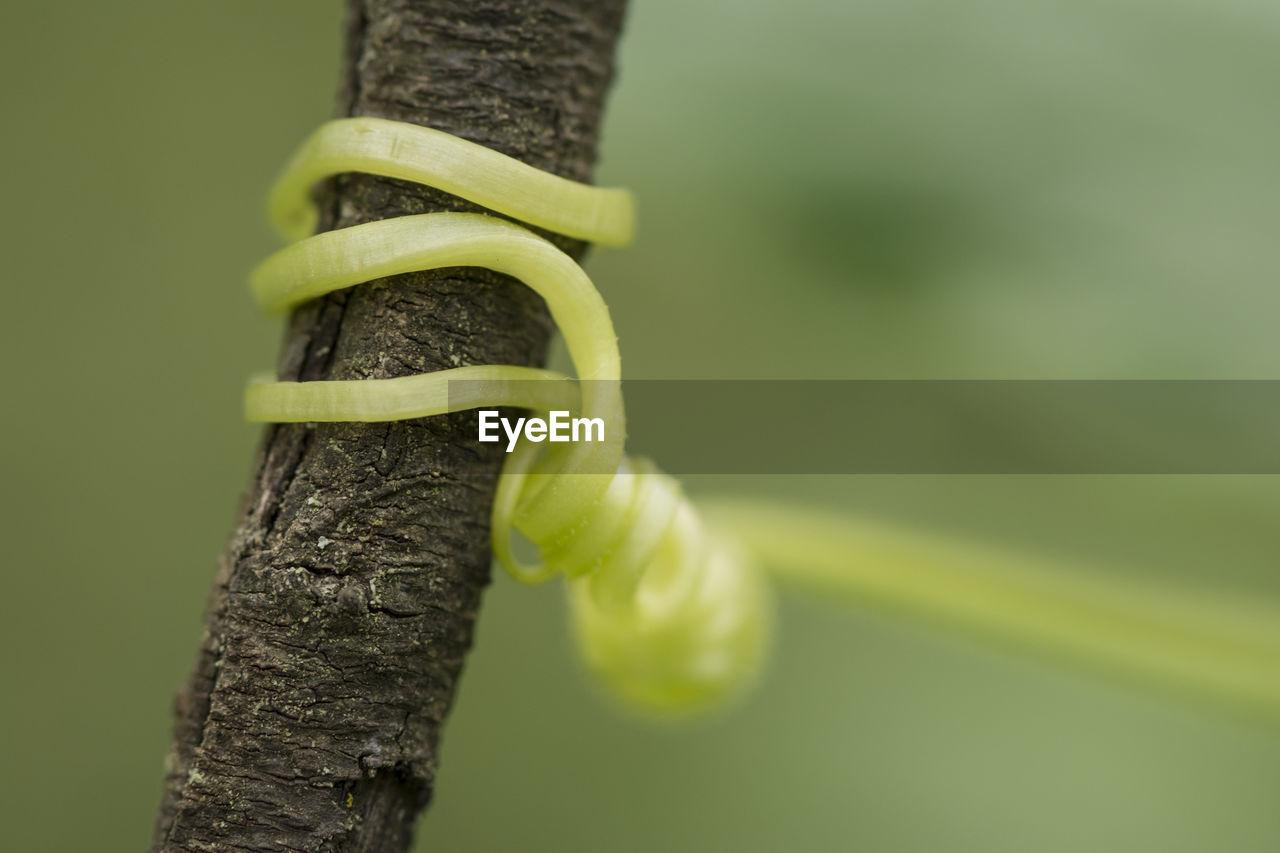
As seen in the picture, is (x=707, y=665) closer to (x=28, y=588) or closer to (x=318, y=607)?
(x=318, y=607)

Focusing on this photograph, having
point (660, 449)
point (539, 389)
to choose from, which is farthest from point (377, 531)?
point (660, 449)

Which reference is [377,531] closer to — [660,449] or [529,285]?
[529,285]

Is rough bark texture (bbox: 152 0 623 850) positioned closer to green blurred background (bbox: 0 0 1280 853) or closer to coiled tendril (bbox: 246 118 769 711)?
coiled tendril (bbox: 246 118 769 711)

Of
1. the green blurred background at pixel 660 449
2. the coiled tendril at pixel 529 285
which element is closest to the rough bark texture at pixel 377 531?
the coiled tendril at pixel 529 285

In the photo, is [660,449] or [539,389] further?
[660,449]

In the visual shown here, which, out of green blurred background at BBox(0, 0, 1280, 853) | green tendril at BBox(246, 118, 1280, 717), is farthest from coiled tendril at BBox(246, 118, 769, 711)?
green blurred background at BBox(0, 0, 1280, 853)

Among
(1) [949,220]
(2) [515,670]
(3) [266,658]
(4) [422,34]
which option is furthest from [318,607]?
(2) [515,670]

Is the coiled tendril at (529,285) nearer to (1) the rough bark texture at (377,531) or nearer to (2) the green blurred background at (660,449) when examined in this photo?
(1) the rough bark texture at (377,531)

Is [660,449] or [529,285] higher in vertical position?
[660,449]
